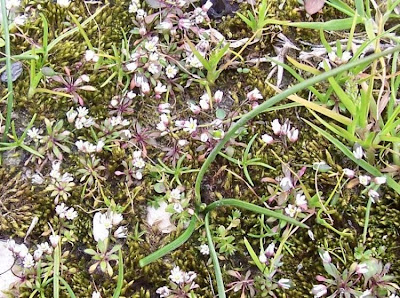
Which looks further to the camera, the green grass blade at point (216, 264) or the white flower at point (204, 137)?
the white flower at point (204, 137)

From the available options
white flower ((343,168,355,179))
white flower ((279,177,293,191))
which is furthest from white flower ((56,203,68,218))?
white flower ((343,168,355,179))

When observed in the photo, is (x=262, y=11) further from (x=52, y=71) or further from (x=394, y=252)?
(x=394, y=252)

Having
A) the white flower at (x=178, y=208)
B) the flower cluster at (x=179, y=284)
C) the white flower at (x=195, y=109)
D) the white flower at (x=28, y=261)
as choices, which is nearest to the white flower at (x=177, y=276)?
the flower cluster at (x=179, y=284)

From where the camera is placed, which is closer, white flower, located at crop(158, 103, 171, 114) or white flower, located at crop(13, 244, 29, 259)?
white flower, located at crop(13, 244, 29, 259)

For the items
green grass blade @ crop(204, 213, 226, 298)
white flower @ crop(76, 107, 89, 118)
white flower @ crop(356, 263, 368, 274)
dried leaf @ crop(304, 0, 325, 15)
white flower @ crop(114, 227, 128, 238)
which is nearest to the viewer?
green grass blade @ crop(204, 213, 226, 298)

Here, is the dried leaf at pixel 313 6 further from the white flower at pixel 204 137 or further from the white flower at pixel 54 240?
the white flower at pixel 54 240

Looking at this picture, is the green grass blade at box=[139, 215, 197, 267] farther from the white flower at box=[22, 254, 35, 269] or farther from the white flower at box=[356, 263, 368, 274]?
the white flower at box=[356, 263, 368, 274]

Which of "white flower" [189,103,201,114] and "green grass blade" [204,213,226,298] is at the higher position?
"white flower" [189,103,201,114]
